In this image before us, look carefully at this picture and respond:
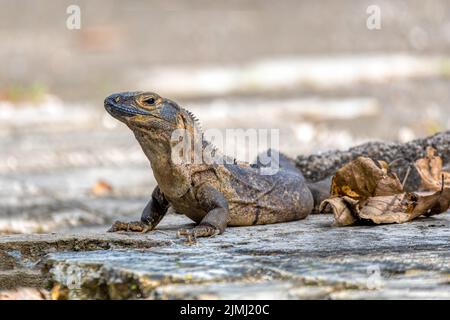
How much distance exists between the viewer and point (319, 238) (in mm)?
5309

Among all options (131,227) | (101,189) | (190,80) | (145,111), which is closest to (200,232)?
(131,227)

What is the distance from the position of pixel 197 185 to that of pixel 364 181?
97cm

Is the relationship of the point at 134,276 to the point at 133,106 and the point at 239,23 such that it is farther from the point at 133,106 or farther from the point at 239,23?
the point at 239,23

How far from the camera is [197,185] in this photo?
6184 mm

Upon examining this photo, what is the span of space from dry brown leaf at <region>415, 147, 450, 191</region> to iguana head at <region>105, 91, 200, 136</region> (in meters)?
1.59

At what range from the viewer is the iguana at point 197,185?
5.89 meters

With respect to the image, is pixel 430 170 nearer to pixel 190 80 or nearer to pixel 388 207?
pixel 388 207

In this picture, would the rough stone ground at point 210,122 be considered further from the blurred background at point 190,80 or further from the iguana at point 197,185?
the iguana at point 197,185

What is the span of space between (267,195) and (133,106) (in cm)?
109

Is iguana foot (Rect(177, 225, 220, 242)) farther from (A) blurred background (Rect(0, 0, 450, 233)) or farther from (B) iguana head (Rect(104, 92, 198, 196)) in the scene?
(A) blurred background (Rect(0, 0, 450, 233))

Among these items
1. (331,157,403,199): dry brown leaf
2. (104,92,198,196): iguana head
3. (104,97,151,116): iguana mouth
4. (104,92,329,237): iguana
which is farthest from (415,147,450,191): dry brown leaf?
(104,97,151,116): iguana mouth

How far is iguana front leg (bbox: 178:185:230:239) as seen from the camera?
5.57 metres
